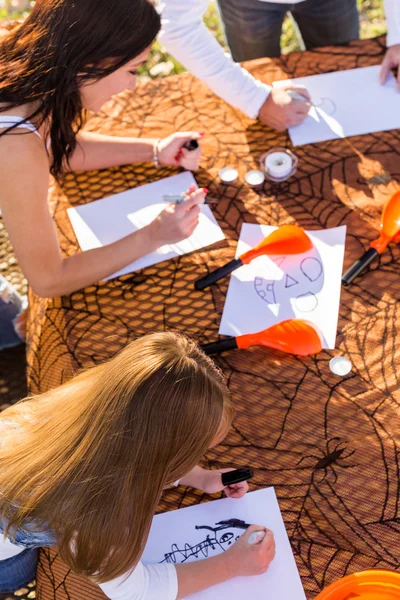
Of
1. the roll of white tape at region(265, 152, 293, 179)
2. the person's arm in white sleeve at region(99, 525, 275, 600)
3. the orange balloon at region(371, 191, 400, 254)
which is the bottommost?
the person's arm in white sleeve at region(99, 525, 275, 600)

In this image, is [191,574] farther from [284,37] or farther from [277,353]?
[284,37]

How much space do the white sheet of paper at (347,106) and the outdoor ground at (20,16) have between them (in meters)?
0.91

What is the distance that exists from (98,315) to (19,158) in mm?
352

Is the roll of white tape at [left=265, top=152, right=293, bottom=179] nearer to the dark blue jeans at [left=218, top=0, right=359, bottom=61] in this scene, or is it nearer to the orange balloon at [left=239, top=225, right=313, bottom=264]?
the orange balloon at [left=239, top=225, right=313, bottom=264]

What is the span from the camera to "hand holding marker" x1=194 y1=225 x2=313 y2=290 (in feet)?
4.18

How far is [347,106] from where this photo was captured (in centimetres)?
150

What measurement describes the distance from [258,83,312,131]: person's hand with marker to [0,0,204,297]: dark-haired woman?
295 millimetres

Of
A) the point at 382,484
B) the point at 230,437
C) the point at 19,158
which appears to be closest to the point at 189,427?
the point at 230,437

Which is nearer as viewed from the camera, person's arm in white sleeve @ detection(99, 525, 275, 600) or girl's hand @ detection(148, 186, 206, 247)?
person's arm in white sleeve @ detection(99, 525, 275, 600)

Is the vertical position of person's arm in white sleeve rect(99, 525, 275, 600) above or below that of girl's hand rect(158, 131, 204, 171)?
below

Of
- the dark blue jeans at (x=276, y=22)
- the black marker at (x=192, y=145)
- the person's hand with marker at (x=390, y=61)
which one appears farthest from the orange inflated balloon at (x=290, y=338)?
the dark blue jeans at (x=276, y=22)

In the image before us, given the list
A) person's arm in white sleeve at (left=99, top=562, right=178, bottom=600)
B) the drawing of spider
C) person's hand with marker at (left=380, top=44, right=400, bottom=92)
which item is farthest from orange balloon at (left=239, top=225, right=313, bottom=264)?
person's arm in white sleeve at (left=99, top=562, right=178, bottom=600)

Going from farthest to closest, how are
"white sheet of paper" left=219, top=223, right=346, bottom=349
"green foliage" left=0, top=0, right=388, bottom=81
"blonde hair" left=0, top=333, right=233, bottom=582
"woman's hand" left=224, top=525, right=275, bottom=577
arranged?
"green foliage" left=0, top=0, right=388, bottom=81
"white sheet of paper" left=219, top=223, right=346, bottom=349
"woman's hand" left=224, top=525, right=275, bottom=577
"blonde hair" left=0, top=333, right=233, bottom=582

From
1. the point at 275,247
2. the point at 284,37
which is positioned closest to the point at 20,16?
the point at 284,37
